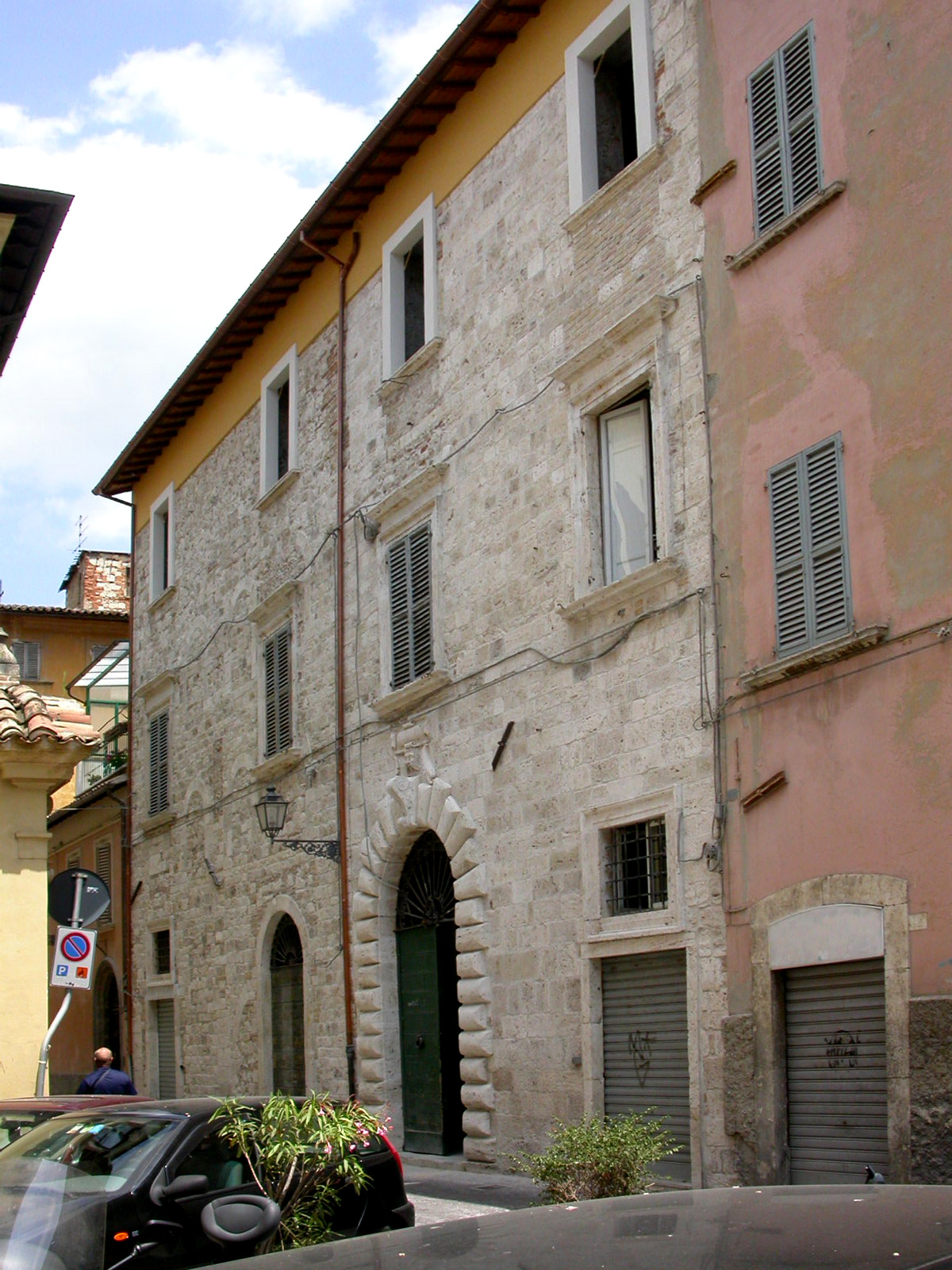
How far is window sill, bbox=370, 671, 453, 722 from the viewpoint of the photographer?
14.6 m

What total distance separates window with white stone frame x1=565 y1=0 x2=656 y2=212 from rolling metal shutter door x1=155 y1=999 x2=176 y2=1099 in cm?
1361

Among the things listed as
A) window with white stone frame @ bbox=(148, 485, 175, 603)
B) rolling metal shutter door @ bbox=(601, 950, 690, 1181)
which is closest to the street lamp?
rolling metal shutter door @ bbox=(601, 950, 690, 1181)

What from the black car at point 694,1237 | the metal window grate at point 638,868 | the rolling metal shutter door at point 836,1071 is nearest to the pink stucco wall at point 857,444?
the rolling metal shutter door at point 836,1071

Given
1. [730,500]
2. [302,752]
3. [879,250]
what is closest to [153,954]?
[302,752]

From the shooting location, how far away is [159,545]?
Answer: 24.8 metres

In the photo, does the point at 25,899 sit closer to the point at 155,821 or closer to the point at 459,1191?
the point at 459,1191

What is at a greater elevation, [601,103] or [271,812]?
[601,103]

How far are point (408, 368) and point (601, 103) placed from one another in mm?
3540

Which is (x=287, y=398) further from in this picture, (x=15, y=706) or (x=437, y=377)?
(x=15, y=706)

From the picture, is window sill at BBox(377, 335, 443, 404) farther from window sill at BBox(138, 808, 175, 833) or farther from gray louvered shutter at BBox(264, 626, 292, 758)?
window sill at BBox(138, 808, 175, 833)

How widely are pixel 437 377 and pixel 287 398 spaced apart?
5032mm

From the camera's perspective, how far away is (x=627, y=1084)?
11617 millimetres

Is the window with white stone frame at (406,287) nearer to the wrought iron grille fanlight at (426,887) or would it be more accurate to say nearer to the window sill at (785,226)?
the wrought iron grille fanlight at (426,887)

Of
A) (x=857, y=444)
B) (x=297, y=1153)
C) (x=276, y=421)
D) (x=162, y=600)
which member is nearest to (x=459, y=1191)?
(x=297, y=1153)
